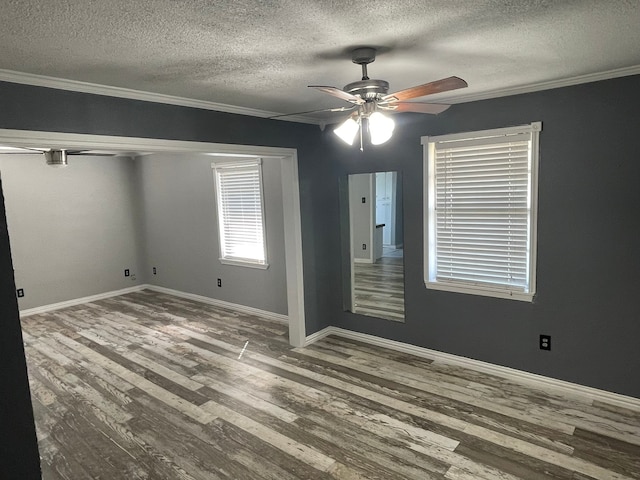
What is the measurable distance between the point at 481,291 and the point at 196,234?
170 inches

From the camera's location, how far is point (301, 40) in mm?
1991

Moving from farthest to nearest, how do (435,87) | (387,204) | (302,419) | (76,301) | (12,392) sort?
(387,204) < (76,301) < (302,419) < (435,87) < (12,392)

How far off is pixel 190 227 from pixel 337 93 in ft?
16.1

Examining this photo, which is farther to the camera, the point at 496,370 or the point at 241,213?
the point at 241,213

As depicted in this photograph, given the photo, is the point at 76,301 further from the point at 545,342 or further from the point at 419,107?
the point at 545,342

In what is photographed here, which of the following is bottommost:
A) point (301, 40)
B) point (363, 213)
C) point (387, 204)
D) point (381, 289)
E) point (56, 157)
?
point (381, 289)

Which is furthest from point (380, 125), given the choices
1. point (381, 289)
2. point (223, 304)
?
point (223, 304)

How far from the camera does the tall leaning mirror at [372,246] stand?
4.74 meters

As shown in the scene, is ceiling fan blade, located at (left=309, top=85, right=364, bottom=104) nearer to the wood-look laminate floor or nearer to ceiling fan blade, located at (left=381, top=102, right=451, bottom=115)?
ceiling fan blade, located at (left=381, top=102, right=451, bottom=115)

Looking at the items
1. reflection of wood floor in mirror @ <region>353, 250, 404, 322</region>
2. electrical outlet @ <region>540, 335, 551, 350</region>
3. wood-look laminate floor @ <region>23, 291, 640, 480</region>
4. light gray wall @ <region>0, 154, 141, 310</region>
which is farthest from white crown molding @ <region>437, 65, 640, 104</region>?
light gray wall @ <region>0, 154, 141, 310</region>

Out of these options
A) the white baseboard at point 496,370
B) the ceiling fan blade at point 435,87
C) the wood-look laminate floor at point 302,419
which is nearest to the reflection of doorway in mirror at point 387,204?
the white baseboard at point 496,370

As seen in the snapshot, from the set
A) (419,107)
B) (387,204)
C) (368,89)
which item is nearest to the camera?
(368,89)

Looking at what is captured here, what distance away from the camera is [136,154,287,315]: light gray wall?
530 cm

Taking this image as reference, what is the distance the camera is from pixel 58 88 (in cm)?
255
